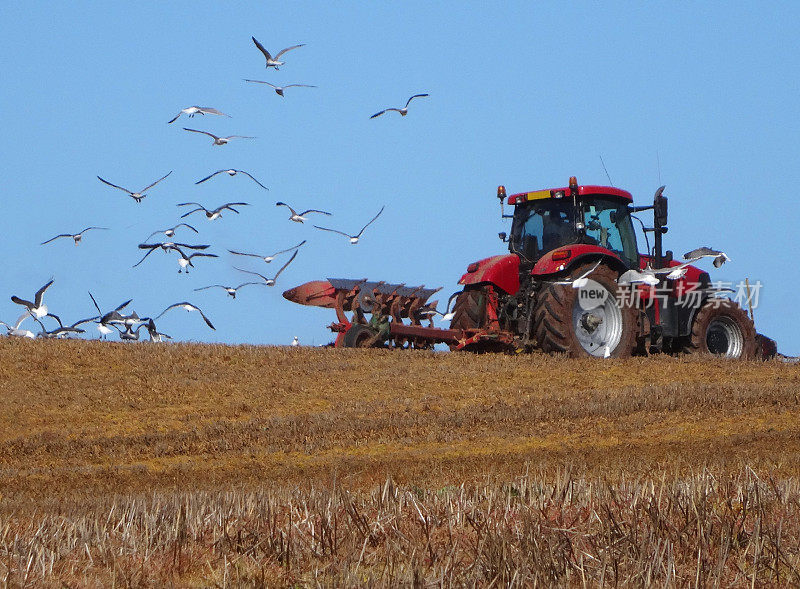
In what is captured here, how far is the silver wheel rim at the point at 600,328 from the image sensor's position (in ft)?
46.8

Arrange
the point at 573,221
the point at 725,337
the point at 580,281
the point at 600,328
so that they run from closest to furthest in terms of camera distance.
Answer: the point at 580,281 < the point at 573,221 < the point at 600,328 < the point at 725,337

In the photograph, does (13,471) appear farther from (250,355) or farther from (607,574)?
(607,574)

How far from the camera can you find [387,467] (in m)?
9.06

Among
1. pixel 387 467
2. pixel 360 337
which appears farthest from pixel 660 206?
pixel 387 467

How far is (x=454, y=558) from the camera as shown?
186 inches

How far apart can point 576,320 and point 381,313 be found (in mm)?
3543

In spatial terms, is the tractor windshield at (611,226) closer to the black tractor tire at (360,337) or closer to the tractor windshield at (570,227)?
the tractor windshield at (570,227)

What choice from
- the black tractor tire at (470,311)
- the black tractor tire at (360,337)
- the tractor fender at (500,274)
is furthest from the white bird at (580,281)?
the black tractor tire at (360,337)

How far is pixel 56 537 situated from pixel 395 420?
5.79 m

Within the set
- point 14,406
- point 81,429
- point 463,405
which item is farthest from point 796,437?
point 14,406

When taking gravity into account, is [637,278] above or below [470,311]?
above

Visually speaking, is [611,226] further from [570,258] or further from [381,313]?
[381,313]

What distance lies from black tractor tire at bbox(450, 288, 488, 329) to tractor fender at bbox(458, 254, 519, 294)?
0.59 m

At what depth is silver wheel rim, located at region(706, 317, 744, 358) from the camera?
1567 cm
